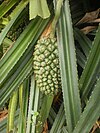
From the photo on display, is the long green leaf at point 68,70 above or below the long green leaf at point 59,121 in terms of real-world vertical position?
above

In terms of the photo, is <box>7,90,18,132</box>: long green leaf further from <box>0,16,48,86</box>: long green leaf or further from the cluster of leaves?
<box>0,16,48,86</box>: long green leaf

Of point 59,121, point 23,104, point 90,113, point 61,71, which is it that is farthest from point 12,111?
point 90,113

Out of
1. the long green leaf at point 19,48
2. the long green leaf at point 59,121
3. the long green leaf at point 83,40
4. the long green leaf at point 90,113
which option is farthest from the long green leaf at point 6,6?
the long green leaf at point 90,113

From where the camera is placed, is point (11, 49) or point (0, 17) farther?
point (0, 17)

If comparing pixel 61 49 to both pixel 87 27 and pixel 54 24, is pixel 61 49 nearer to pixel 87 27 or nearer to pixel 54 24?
pixel 54 24

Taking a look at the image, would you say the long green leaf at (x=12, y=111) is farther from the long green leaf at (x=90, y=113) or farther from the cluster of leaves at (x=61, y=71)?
the long green leaf at (x=90, y=113)

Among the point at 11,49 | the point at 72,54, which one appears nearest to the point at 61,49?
the point at 72,54

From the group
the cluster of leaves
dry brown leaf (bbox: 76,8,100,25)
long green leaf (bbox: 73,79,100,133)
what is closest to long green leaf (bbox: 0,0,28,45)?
the cluster of leaves
